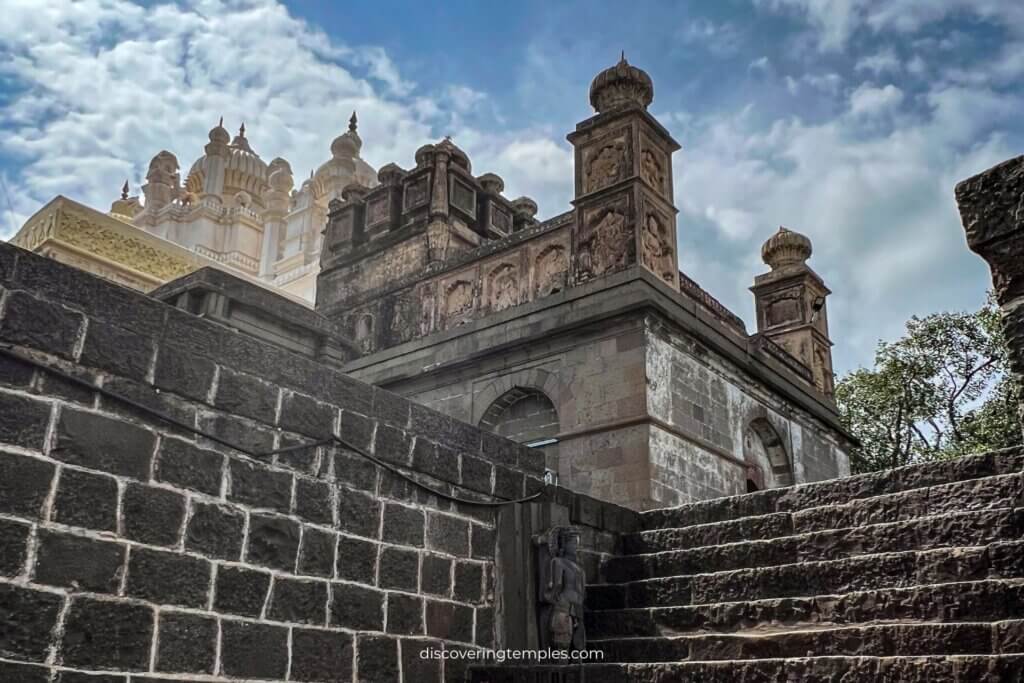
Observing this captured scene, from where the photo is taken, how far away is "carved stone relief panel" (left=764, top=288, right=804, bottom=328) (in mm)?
15289

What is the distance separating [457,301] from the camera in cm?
1252

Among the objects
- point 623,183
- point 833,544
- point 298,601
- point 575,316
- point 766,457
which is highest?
point 623,183

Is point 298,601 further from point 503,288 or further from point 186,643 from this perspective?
point 503,288

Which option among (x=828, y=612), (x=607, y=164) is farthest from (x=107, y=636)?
(x=607, y=164)

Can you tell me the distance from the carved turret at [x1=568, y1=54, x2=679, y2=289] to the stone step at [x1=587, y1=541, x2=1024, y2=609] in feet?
16.8

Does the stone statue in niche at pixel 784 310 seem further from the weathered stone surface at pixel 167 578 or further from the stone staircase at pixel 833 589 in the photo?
the weathered stone surface at pixel 167 578

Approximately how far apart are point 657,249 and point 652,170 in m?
1.10

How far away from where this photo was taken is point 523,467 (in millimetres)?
6754

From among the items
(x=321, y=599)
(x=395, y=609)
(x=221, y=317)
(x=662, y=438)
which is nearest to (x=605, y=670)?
(x=395, y=609)

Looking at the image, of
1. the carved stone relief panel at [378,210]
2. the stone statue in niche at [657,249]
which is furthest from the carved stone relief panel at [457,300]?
the stone statue in niche at [657,249]

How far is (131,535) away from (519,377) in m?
7.47

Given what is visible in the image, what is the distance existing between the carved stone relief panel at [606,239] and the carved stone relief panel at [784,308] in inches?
217

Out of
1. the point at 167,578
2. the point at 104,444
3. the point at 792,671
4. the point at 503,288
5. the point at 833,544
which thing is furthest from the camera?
the point at 503,288

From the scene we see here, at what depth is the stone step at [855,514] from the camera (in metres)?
5.23
